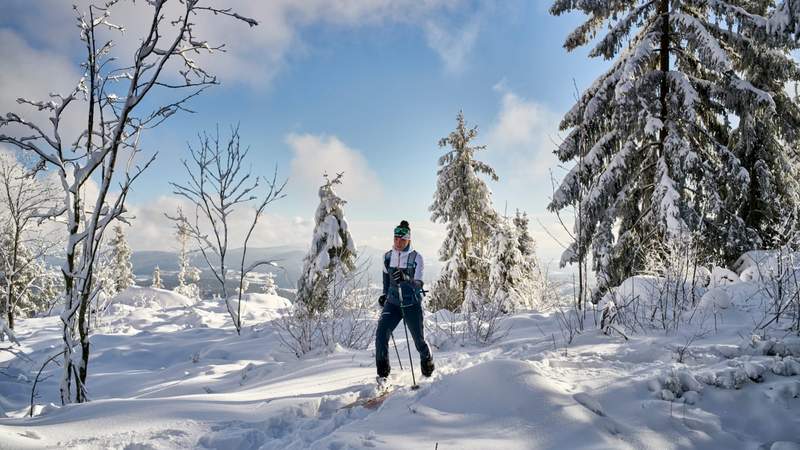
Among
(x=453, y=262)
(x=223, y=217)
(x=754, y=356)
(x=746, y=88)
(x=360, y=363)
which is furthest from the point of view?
(x=453, y=262)

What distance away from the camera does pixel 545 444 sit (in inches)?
102

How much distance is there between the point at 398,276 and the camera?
4586mm

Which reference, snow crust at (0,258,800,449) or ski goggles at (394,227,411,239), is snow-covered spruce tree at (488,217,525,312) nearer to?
snow crust at (0,258,800,449)

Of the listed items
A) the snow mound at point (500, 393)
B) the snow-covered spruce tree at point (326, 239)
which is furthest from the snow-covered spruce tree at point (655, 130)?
the snow-covered spruce tree at point (326, 239)

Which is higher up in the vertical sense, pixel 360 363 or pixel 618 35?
pixel 618 35

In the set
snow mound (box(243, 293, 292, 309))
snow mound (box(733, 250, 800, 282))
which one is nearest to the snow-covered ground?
snow mound (box(733, 250, 800, 282))

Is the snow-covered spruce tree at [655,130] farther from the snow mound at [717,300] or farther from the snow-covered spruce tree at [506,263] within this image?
the snow-covered spruce tree at [506,263]

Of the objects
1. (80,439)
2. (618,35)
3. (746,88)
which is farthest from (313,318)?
(746,88)

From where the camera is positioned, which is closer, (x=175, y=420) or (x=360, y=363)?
(x=175, y=420)

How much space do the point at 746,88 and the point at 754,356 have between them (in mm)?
8364

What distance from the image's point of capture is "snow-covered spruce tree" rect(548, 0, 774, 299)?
8.90m

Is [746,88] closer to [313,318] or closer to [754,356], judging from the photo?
[754,356]

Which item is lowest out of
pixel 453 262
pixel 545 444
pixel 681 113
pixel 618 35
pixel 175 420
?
pixel 545 444

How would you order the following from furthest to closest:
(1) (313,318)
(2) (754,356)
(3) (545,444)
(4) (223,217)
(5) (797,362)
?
(4) (223,217) < (1) (313,318) < (2) (754,356) < (5) (797,362) < (3) (545,444)
